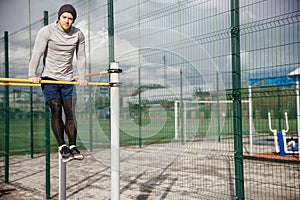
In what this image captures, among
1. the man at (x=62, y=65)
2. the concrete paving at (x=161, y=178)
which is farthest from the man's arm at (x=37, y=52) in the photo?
the concrete paving at (x=161, y=178)

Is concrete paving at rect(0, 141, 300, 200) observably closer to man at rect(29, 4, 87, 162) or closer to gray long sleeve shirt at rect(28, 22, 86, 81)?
man at rect(29, 4, 87, 162)

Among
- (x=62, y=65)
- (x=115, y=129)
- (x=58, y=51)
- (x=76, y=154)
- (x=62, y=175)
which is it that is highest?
(x=58, y=51)

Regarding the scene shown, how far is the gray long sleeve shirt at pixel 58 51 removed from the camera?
3125mm

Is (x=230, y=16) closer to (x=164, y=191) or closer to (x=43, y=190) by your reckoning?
(x=164, y=191)

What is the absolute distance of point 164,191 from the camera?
5.29 meters

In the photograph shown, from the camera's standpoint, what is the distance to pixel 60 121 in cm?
326

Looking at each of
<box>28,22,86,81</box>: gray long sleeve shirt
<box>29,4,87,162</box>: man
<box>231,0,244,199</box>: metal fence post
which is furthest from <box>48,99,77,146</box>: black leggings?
<box>231,0,244,199</box>: metal fence post

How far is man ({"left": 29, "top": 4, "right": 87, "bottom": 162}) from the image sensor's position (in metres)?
3.12

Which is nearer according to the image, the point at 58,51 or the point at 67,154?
the point at 67,154

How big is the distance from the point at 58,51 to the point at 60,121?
2.06 ft

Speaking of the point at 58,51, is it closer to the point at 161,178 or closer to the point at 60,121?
the point at 60,121

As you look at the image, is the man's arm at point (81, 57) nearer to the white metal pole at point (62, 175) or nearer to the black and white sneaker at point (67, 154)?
the black and white sneaker at point (67, 154)

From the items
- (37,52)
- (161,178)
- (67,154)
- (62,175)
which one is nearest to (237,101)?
(67,154)

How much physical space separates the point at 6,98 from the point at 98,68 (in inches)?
132
